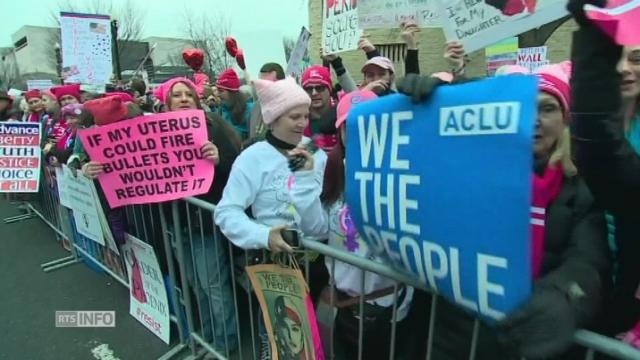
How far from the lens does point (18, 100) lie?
9711 mm

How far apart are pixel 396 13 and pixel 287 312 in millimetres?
2472

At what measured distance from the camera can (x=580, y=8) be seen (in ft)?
3.35

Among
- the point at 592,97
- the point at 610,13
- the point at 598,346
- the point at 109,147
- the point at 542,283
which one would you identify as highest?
the point at 610,13

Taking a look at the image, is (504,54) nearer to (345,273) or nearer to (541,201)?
(345,273)

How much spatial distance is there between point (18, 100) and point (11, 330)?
25.7 feet

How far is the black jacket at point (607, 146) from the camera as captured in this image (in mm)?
1062

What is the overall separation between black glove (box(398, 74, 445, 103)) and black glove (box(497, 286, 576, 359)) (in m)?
0.58

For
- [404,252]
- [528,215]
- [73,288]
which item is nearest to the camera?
[528,215]

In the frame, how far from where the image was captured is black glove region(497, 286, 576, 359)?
1.04m

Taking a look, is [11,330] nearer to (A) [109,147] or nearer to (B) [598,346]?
(A) [109,147]

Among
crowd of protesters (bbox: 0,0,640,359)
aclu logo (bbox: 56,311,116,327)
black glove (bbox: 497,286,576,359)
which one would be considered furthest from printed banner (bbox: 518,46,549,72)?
aclu logo (bbox: 56,311,116,327)

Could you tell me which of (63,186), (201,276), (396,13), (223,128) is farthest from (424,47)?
(201,276)

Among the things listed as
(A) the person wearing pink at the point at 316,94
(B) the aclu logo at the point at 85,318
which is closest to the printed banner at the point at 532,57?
(A) the person wearing pink at the point at 316,94

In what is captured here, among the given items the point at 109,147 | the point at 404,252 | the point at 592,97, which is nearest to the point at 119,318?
the point at 109,147
